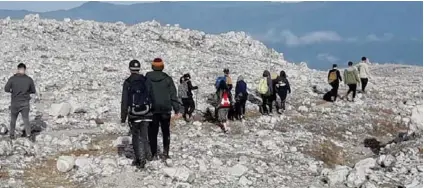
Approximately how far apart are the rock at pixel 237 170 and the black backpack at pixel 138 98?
2.44m

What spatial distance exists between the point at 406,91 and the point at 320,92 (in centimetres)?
624

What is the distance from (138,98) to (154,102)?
0.49 m

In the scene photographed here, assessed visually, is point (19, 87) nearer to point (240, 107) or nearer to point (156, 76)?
point (156, 76)

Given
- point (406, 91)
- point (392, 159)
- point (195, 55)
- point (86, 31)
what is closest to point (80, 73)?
point (195, 55)

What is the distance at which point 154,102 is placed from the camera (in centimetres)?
1359

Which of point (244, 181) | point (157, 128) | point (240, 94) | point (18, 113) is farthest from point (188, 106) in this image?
point (244, 181)

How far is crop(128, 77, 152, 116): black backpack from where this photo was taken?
13.2 metres

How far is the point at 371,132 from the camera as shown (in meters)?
23.1

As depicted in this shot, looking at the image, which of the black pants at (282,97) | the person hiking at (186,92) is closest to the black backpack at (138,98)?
the person hiking at (186,92)

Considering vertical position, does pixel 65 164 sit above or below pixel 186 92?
below

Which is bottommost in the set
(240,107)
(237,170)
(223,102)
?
(237,170)

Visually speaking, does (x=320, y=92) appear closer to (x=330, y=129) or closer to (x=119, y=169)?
(x=330, y=129)

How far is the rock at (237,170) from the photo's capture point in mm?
14180

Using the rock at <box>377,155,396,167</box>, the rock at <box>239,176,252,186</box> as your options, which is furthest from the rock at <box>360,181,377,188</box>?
the rock at <box>239,176,252,186</box>
